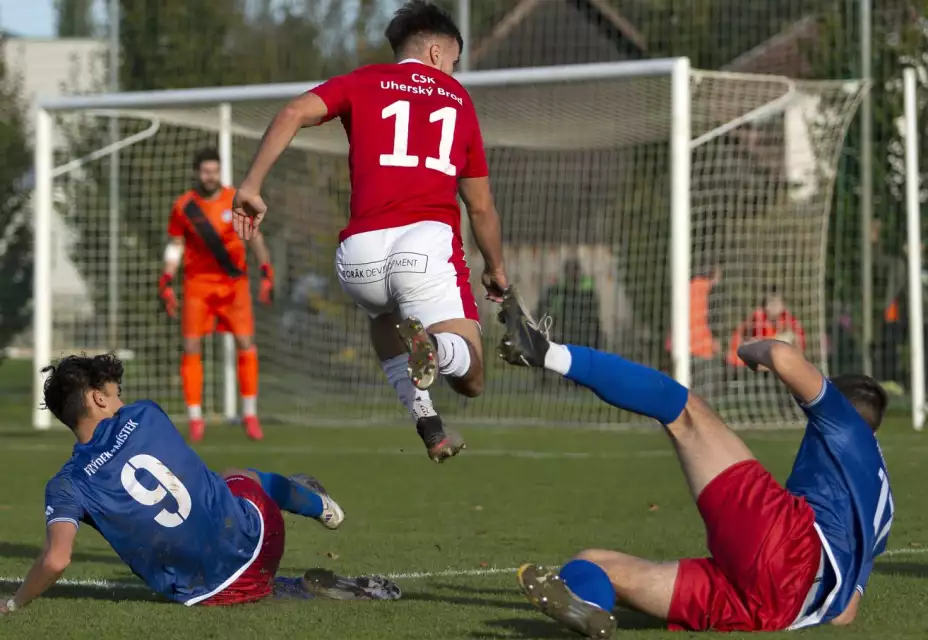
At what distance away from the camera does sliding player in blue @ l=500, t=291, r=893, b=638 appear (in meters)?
5.02

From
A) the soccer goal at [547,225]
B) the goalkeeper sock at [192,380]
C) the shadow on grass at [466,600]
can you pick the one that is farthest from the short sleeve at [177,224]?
the shadow on grass at [466,600]

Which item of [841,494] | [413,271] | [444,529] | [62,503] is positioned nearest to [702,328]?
[444,529]

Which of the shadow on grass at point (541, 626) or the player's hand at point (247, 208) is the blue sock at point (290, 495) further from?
the shadow on grass at point (541, 626)

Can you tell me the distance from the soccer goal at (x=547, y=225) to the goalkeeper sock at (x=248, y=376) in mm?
2382

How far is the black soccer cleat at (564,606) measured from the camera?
15.7 ft

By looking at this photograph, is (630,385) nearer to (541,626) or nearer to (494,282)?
(541,626)

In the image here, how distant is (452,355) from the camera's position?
20.5 ft

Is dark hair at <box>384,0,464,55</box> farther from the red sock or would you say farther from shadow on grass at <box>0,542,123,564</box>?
the red sock

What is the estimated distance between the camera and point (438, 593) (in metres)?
6.30

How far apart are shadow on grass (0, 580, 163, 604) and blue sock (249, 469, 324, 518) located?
0.57 meters

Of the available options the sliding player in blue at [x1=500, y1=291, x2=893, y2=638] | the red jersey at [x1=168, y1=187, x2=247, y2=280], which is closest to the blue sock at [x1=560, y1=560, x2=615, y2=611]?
the sliding player in blue at [x1=500, y1=291, x2=893, y2=638]

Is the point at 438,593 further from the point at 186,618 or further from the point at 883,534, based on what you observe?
the point at 883,534

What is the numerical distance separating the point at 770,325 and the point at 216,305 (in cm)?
525

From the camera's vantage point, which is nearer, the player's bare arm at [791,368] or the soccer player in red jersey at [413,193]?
the player's bare arm at [791,368]
